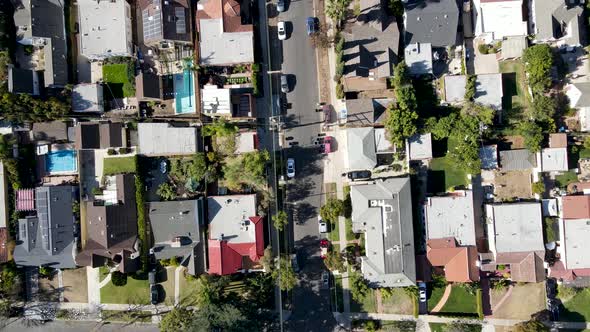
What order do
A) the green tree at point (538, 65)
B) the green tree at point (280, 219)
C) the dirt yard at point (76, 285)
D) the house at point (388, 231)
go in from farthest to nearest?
the dirt yard at point (76, 285) < the green tree at point (280, 219) < the house at point (388, 231) < the green tree at point (538, 65)

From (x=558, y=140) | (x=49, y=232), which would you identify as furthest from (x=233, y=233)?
(x=558, y=140)

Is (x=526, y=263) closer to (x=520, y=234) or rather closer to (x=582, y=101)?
(x=520, y=234)

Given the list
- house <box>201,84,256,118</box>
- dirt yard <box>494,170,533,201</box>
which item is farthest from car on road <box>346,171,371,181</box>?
dirt yard <box>494,170,533,201</box>

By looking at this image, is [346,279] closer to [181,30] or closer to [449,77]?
[449,77]

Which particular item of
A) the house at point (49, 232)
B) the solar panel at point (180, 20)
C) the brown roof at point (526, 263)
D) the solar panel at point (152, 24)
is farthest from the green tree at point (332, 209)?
the house at point (49, 232)

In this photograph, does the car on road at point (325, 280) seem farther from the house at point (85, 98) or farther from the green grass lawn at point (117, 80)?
the house at point (85, 98)

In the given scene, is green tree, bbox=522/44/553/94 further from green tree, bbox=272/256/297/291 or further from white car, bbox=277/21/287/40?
green tree, bbox=272/256/297/291

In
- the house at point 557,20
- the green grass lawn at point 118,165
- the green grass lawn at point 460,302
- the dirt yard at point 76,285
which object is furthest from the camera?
the dirt yard at point 76,285
